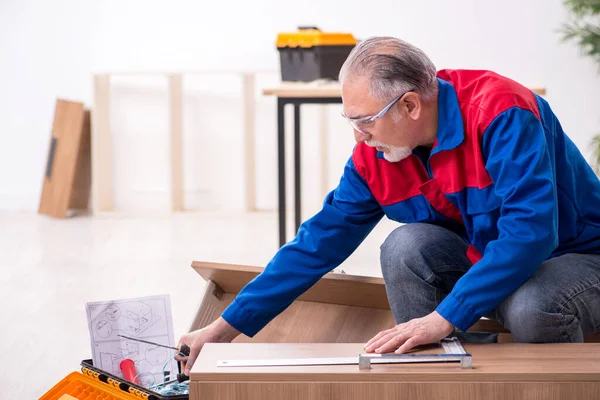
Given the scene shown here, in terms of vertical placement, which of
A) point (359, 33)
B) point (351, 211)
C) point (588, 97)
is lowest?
point (351, 211)

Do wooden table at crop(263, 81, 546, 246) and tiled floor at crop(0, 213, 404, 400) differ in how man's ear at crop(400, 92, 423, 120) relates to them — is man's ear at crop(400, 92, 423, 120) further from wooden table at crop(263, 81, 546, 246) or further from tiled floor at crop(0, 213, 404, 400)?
wooden table at crop(263, 81, 546, 246)

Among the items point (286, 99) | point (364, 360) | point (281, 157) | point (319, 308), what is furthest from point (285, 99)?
point (364, 360)

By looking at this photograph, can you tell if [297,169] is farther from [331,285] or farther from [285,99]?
[331,285]

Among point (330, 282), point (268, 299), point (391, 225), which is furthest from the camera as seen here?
point (391, 225)

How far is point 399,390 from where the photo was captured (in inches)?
44.2

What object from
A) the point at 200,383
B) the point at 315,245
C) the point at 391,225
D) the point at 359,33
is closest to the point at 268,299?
the point at 315,245

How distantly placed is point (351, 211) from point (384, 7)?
3349mm

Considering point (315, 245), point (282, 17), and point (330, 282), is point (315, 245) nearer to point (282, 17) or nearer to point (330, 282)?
point (330, 282)

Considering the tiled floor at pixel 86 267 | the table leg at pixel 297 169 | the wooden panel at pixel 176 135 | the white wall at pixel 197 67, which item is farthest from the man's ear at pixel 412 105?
the wooden panel at pixel 176 135

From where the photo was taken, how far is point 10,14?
15.9 ft

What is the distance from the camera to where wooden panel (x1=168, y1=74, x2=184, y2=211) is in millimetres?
4758

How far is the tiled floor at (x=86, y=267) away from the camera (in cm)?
219

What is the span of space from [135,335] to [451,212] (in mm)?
628

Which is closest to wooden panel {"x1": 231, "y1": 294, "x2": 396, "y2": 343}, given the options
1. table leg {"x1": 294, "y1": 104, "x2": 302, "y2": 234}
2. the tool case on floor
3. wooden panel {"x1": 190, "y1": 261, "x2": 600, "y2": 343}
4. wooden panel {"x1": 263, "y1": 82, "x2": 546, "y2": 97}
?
wooden panel {"x1": 190, "y1": 261, "x2": 600, "y2": 343}
